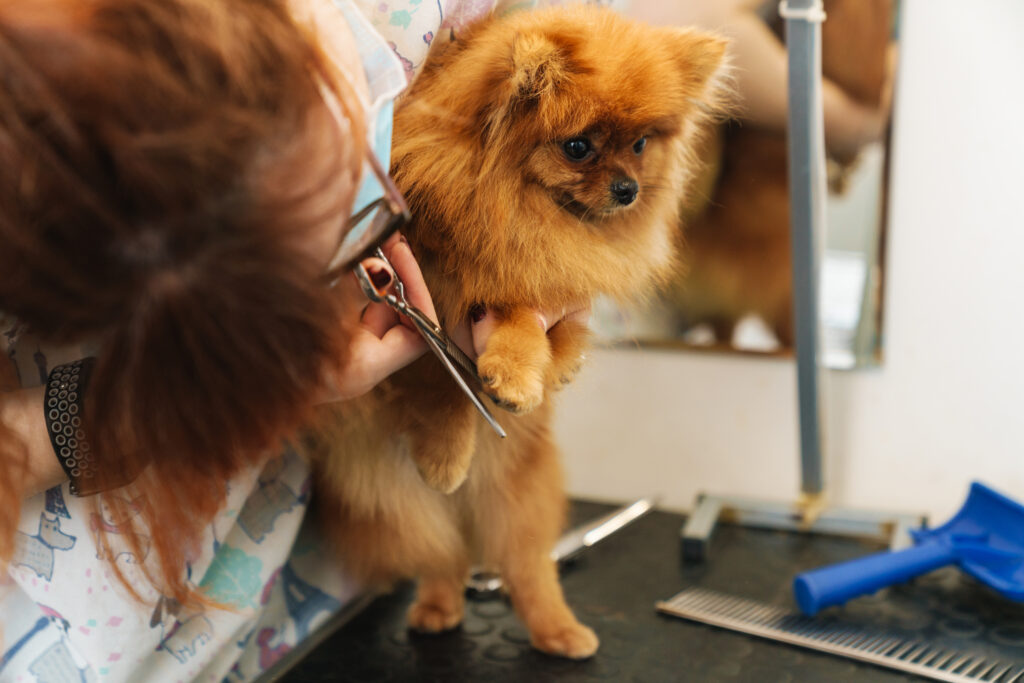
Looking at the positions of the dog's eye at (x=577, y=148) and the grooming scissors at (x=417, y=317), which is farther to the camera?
the dog's eye at (x=577, y=148)

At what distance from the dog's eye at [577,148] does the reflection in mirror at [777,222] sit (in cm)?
49

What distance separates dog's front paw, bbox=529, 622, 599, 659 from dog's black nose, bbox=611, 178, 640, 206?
0.48 meters

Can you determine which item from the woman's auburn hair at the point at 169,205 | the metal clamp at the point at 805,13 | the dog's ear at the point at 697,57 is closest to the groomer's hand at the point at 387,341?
the woman's auburn hair at the point at 169,205

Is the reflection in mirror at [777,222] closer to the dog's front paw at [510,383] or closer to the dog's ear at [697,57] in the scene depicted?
the dog's ear at [697,57]

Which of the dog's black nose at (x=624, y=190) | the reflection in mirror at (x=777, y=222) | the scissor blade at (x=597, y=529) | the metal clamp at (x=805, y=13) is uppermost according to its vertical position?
the metal clamp at (x=805, y=13)

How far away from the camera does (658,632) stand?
101 centimetres

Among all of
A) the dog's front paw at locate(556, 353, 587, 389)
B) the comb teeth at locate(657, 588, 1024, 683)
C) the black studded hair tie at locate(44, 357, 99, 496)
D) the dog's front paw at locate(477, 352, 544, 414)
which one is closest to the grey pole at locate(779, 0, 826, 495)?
the comb teeth at locate(657, 588, 1024, 683)

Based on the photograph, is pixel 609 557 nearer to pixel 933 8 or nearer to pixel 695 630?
pixel 695 630

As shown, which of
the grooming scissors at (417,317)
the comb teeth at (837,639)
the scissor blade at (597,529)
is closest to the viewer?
the grooming scissors at (417,317)

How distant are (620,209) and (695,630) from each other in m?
0.54

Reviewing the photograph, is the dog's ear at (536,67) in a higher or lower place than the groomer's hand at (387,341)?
higher

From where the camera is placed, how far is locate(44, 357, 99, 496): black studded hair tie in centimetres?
63

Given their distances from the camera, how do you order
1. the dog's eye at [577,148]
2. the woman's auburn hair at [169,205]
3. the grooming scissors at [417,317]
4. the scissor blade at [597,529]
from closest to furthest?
the woman's auburn hair at [169,205], the grooming scissors at [417,317], the dog's eye at [577,148], the scissor blade at [597,529]

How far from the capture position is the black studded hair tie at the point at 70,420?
630 mm
